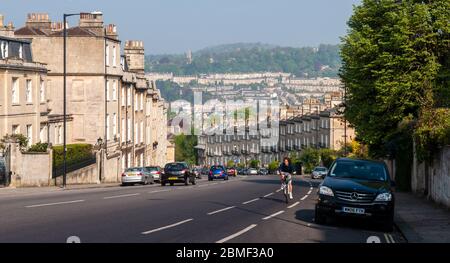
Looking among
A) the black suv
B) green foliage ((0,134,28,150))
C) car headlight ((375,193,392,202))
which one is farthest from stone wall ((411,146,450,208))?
green foliage ((0,134,28,150))

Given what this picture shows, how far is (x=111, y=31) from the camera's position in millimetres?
78312

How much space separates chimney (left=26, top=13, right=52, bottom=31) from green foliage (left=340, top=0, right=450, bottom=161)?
108 ft

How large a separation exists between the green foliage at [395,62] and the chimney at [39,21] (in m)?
32.9

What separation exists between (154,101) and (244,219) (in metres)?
74.6

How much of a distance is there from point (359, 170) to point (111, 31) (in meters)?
55.9

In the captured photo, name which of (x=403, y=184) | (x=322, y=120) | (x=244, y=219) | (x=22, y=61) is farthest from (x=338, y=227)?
(x=322, y=120)

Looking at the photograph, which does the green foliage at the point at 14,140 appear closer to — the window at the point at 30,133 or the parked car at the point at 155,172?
the window at the point at 30,133

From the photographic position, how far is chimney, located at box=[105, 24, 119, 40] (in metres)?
77.8

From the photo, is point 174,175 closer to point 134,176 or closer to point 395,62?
point 134,176

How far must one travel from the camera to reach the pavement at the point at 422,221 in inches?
811

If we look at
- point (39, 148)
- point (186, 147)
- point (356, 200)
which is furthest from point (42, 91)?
point (186, 147)

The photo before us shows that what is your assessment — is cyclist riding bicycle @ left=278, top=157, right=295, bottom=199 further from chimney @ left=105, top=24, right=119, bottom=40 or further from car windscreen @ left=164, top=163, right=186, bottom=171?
chimney @ left=105, top=24, right=119, bottom=40

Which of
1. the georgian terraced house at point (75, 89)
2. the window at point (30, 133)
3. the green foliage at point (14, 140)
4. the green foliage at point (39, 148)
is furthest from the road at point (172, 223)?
the window at point (30, 133)
